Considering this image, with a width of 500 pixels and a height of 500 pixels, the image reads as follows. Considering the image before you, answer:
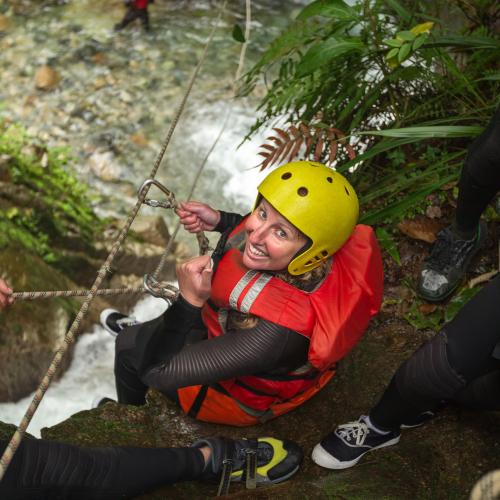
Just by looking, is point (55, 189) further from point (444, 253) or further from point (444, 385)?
point (444, 385)

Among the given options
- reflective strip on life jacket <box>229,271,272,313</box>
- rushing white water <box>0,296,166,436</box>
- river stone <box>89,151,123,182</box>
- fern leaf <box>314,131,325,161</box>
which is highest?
fern leaf <box>314,131,325,161</box>

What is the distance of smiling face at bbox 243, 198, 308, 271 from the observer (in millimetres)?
2275

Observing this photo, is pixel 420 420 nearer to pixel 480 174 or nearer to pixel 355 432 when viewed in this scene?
pixel 355 432

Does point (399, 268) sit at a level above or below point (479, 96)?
below

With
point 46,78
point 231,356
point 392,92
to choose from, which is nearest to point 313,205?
point 231,356

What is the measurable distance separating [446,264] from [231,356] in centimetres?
151

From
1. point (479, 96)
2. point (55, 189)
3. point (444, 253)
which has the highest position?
point (479, 96)

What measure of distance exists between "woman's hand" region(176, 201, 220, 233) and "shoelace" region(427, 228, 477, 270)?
1257 millimetres

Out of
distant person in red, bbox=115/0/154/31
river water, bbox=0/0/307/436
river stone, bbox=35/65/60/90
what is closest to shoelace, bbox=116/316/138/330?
river water, bbox=0/0/307/436

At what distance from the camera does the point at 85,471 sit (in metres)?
2.19

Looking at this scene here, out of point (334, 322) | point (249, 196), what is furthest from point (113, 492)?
point (249, 196)

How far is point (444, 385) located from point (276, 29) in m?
7.63

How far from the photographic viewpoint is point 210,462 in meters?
2.56

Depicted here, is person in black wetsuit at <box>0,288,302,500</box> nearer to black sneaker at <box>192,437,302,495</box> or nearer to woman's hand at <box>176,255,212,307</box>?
black sneaker at <box>192,437,302,495</box>
